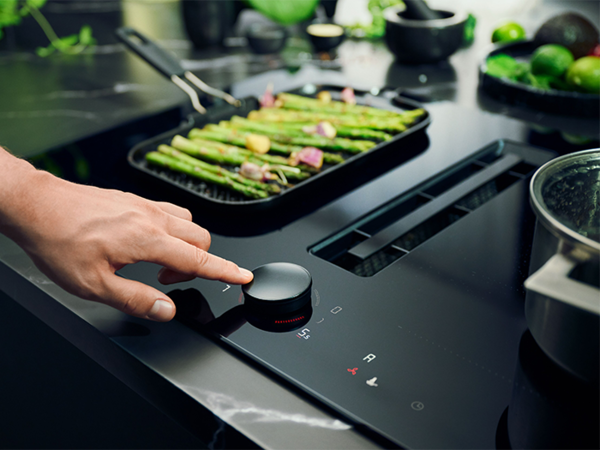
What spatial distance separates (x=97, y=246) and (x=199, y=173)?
14.8 inches

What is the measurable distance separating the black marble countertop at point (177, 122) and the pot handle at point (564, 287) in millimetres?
Result: 213

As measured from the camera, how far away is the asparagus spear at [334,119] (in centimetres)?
108

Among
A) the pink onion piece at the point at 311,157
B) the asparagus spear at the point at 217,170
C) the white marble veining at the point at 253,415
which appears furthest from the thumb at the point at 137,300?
the pink onion piece at the point at 311,157

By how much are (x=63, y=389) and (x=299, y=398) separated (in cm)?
45

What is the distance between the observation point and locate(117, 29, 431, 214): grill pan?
2.78 ft

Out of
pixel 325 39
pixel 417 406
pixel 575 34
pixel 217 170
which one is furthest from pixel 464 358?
pixel 325 39

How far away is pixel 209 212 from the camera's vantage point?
34.5 inches

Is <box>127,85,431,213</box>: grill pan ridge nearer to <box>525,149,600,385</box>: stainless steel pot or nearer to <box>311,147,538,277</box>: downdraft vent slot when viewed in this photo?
<box>311,147,538,277</box>: downdraft vent slot

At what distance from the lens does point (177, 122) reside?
4.12 ft

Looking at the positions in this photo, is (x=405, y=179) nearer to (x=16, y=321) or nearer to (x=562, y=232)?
(x=562, y=232)

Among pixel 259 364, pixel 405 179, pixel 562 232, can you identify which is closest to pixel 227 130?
pixel 405 179

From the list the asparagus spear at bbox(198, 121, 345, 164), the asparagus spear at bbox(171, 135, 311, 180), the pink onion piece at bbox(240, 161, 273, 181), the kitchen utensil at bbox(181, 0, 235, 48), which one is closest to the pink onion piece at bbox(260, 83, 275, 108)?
the asparagus spear at bbox(198, 121, 345, 164)

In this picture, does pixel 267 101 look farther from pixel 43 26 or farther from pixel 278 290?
pixel 43 26

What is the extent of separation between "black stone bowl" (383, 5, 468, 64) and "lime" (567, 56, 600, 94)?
1.15 ft
